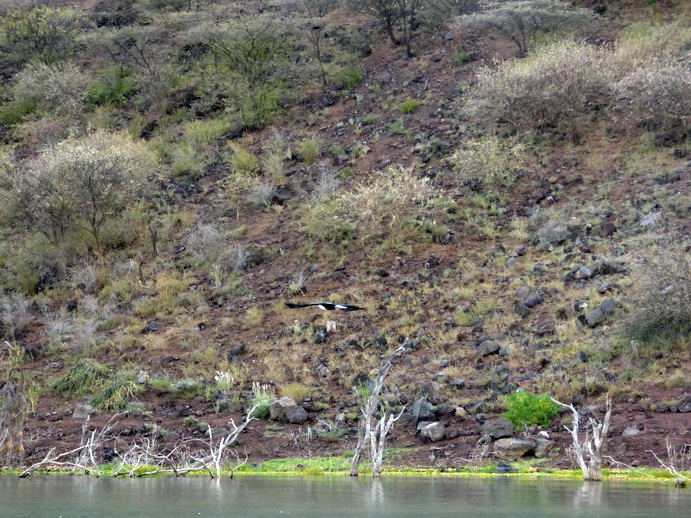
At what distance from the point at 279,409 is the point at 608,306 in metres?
8.41

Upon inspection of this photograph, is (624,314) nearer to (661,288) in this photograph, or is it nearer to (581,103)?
(661,288)

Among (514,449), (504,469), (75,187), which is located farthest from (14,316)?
(504,469)

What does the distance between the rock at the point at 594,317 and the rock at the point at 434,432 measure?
5246mm

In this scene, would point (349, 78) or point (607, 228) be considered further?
point (349, 78)

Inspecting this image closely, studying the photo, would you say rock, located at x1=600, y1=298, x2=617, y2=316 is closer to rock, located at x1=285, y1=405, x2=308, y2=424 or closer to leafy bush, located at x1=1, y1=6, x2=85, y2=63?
rock, located at x1=285, y1=405, x2=308, y2=424

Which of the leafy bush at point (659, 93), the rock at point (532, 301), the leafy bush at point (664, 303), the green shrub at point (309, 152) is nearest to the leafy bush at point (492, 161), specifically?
the leafy bush at point (659, 93)

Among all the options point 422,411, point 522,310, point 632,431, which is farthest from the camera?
point 522,310

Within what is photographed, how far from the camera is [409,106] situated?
34.0 metres

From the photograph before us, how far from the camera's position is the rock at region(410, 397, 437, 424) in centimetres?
1758

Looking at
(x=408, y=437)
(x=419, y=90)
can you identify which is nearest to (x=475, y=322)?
(x=408, y=437)

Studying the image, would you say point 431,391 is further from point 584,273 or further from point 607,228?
point 607,228

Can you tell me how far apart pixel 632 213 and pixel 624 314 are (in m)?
5.54

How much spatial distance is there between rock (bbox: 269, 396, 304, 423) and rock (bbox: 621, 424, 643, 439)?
761cm

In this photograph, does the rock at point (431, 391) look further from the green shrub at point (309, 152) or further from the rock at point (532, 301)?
the green shrub at point (309, 152)
